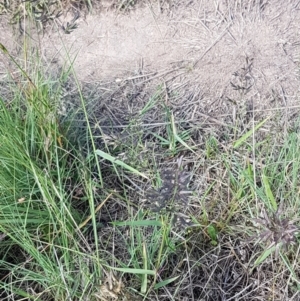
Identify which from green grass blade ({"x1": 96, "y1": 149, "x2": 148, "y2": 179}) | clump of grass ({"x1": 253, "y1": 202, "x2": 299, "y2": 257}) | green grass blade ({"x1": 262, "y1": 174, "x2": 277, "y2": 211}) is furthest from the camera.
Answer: green grass blade ({"x1": 96, "y1": 149, "x2": 148, "y2": 179})

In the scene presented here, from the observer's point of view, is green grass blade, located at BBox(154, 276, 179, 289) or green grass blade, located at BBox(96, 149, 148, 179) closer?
green grass blade, located at BBox(154, 276, 179, 289)

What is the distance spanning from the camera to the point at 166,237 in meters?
1.50

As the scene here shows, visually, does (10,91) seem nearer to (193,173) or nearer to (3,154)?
(3,154)

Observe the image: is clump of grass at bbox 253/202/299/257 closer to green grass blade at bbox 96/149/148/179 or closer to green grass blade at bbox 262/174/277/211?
green grass blade at bbox 262/174/277/211

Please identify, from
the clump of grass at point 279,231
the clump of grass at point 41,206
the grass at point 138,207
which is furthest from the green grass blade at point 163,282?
the clump of grass at point 279,231

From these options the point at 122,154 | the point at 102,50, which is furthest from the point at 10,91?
the point at 122,154

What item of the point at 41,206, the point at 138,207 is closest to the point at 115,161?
the point at 138,207

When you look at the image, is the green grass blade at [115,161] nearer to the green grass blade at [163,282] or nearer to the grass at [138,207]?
the grass at [138,207]

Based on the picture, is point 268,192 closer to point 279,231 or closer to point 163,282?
point 279,231

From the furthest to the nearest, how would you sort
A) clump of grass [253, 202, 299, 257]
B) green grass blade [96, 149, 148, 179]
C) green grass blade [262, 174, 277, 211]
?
green grass blade [96, 149, 148, 179]
green grass blade [262, 174, 277, 211]
clump of grass [253, 202, 299, 257]

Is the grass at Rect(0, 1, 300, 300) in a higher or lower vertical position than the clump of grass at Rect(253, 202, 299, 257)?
lower

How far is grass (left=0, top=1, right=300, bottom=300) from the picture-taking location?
60.5 inches

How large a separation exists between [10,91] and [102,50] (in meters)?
0.38

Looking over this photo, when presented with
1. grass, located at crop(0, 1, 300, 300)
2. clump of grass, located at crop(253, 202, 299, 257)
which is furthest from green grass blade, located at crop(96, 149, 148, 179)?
clump of grass, located at crop(253, 202, 299, 257)
